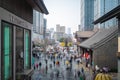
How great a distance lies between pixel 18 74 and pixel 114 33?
20.6m

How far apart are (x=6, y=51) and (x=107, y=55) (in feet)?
75.1

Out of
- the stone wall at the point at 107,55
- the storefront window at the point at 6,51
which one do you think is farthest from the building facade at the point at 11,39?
the stone wall at the point at 107,55

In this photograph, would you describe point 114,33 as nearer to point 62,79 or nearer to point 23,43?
point 62,79

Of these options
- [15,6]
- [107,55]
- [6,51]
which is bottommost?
[107,55]

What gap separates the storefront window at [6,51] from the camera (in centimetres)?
1003

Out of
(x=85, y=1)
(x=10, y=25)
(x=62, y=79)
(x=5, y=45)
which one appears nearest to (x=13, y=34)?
(x=10, y=25)

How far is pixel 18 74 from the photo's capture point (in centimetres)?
1276

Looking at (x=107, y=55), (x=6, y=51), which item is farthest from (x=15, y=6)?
(x=107, y=55)

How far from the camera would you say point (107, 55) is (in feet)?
105

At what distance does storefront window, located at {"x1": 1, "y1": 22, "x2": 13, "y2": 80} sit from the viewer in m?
10.0

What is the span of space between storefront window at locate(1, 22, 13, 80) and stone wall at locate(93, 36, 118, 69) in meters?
21.5

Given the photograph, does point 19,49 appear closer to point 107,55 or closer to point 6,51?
point 6,51

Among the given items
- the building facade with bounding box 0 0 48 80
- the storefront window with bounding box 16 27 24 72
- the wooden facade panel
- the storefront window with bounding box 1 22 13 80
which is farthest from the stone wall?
the storefront window with bounding box 1 22 13 80

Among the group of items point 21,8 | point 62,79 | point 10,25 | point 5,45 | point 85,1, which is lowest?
point 62,79
